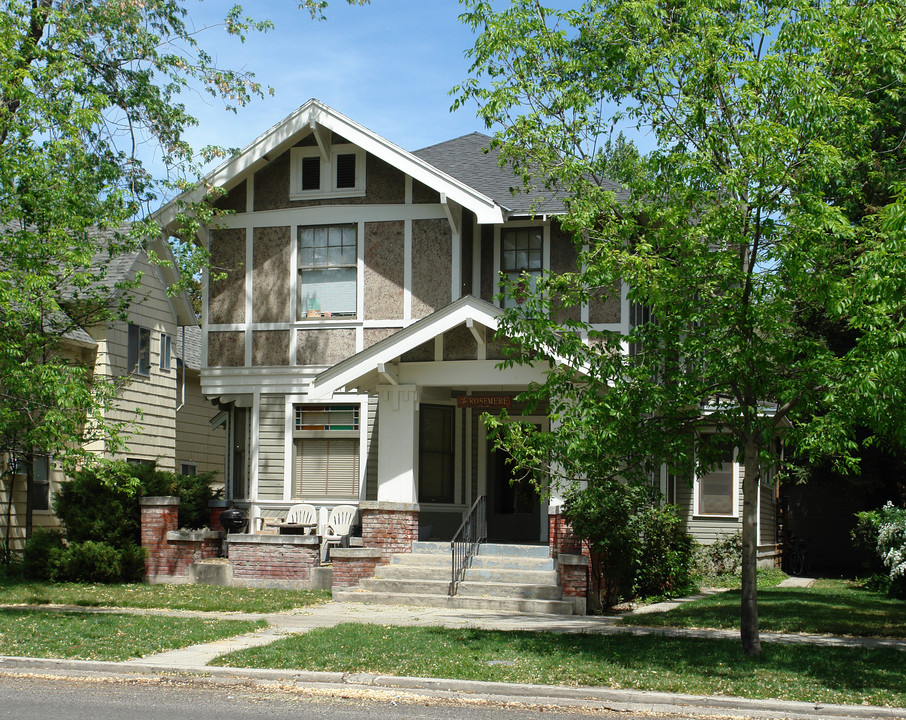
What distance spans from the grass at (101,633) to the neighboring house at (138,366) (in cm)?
744

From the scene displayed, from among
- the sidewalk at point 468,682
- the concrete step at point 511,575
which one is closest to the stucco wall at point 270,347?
the concrete step at point 511,575

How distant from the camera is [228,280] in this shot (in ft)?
68.7

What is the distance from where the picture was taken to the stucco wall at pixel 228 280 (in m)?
20.8

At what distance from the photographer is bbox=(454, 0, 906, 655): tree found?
10.2m

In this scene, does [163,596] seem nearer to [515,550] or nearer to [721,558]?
[515,550]

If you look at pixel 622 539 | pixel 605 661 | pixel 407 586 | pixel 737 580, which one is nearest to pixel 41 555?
pixel 407 586

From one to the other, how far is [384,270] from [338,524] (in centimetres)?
494

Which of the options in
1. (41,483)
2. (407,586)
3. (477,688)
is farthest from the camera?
(41,483)

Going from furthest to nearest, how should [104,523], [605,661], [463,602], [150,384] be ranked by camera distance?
1. [150,384]
2. [104,523]
3. [463,602]
4. [605,661]

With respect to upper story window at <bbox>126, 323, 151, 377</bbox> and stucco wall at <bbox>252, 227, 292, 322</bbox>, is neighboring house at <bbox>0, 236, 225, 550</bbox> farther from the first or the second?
stucco wall at <bbox>252, 227, 292, 322</bbox>

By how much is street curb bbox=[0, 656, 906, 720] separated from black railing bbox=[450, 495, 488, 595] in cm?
625

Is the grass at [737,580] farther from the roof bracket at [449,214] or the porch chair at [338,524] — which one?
the roof bracket at [449,214]

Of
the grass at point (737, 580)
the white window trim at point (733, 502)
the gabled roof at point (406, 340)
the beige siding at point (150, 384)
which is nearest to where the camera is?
the gabled roof at point (406, 340)

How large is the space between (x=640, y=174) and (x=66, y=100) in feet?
28.4
